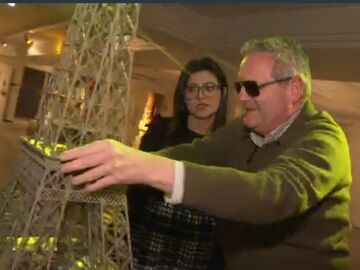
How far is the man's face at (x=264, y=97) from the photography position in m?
0.88

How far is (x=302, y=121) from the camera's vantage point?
2.96 feet

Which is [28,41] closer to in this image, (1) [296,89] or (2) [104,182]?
(1) [296,89]

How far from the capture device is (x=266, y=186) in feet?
2.05

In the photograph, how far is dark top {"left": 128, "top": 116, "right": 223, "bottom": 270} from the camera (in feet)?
3.88

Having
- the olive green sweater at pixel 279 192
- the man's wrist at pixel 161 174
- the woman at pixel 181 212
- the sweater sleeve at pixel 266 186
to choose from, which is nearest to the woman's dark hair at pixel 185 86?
the woman at pixel 181 212

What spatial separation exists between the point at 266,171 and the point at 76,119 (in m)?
0.47

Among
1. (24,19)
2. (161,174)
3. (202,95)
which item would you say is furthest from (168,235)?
(24,19)

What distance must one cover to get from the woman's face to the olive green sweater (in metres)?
0.21

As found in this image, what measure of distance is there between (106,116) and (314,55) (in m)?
2.02

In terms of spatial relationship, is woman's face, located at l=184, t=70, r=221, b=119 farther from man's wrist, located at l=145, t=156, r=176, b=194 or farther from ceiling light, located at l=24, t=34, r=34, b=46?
ceiling light, located at l=24, t=34, r=34, b=46

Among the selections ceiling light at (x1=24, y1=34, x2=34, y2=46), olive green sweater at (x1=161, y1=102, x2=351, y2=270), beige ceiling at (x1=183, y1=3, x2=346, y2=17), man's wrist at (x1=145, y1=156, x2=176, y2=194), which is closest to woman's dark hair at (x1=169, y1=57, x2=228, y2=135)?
olive green sweater at (x1=161, y1=102, x2=351, y2=270)

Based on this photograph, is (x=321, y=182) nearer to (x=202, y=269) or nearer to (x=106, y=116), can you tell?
(x=106, y=116)

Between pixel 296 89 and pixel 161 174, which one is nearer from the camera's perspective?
pixel 161 174

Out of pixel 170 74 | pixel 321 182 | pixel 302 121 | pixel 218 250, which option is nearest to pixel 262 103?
pixel 302 121
